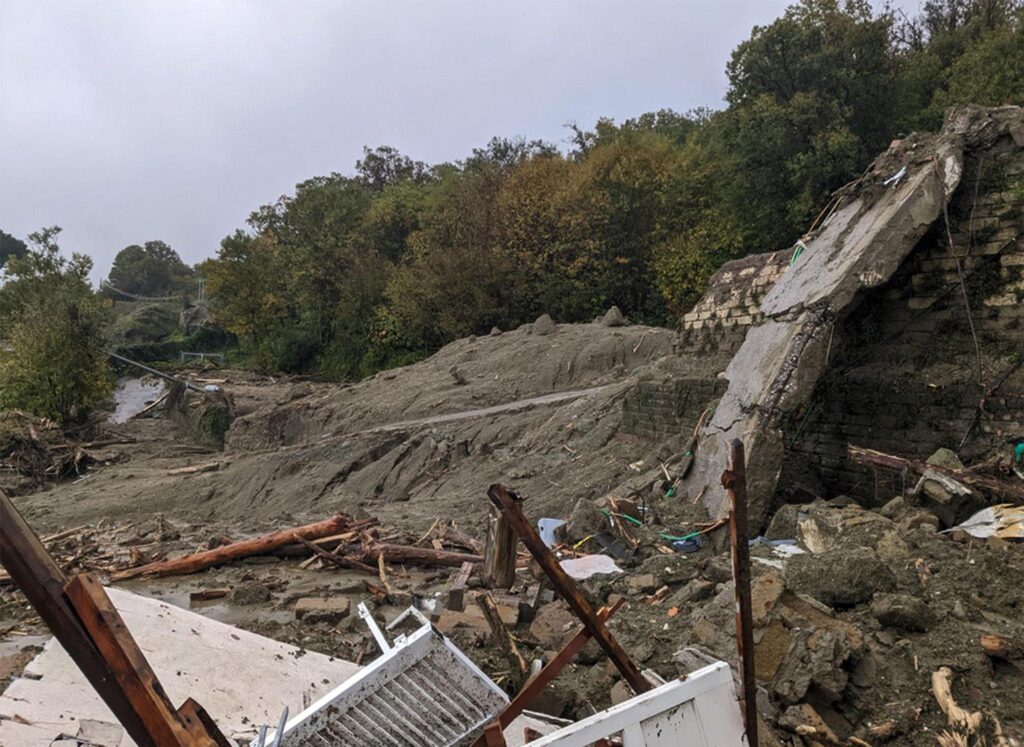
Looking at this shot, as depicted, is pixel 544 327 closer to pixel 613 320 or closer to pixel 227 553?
pixel 613 320

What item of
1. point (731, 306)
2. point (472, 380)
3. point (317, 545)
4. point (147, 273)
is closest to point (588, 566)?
point (317, 545)

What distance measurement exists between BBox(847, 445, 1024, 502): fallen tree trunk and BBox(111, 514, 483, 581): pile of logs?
3.82m

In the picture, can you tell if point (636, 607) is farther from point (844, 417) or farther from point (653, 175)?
point (653, 175)

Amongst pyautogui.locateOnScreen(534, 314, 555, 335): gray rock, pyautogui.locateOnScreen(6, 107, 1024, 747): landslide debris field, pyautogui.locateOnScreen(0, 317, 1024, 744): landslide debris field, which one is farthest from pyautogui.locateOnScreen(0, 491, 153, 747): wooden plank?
pyautogui.locateOnScreen(534, 314, 555, 335): gray rock

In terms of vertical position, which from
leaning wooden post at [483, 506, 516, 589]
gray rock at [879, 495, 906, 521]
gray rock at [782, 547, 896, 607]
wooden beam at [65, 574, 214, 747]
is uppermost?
wooden beam at [65, 574, 214, 747]

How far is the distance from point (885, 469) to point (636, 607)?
3.33 m

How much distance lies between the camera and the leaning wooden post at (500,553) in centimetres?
302

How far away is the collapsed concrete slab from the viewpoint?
6.84 m

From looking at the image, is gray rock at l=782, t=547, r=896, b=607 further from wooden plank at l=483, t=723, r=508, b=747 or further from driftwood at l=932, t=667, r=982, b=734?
wooden plank at l=483, t=723, r=508, b=747

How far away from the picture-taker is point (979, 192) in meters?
6.89

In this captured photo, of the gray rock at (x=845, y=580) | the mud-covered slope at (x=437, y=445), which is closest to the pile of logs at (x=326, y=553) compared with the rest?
the mud-covered slope at (x=437, y=445)

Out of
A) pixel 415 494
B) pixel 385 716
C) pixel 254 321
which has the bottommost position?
pixel 415 494

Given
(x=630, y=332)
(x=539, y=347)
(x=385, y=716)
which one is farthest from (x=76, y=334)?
(x=385, y=716)

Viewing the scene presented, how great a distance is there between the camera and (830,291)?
695cm
